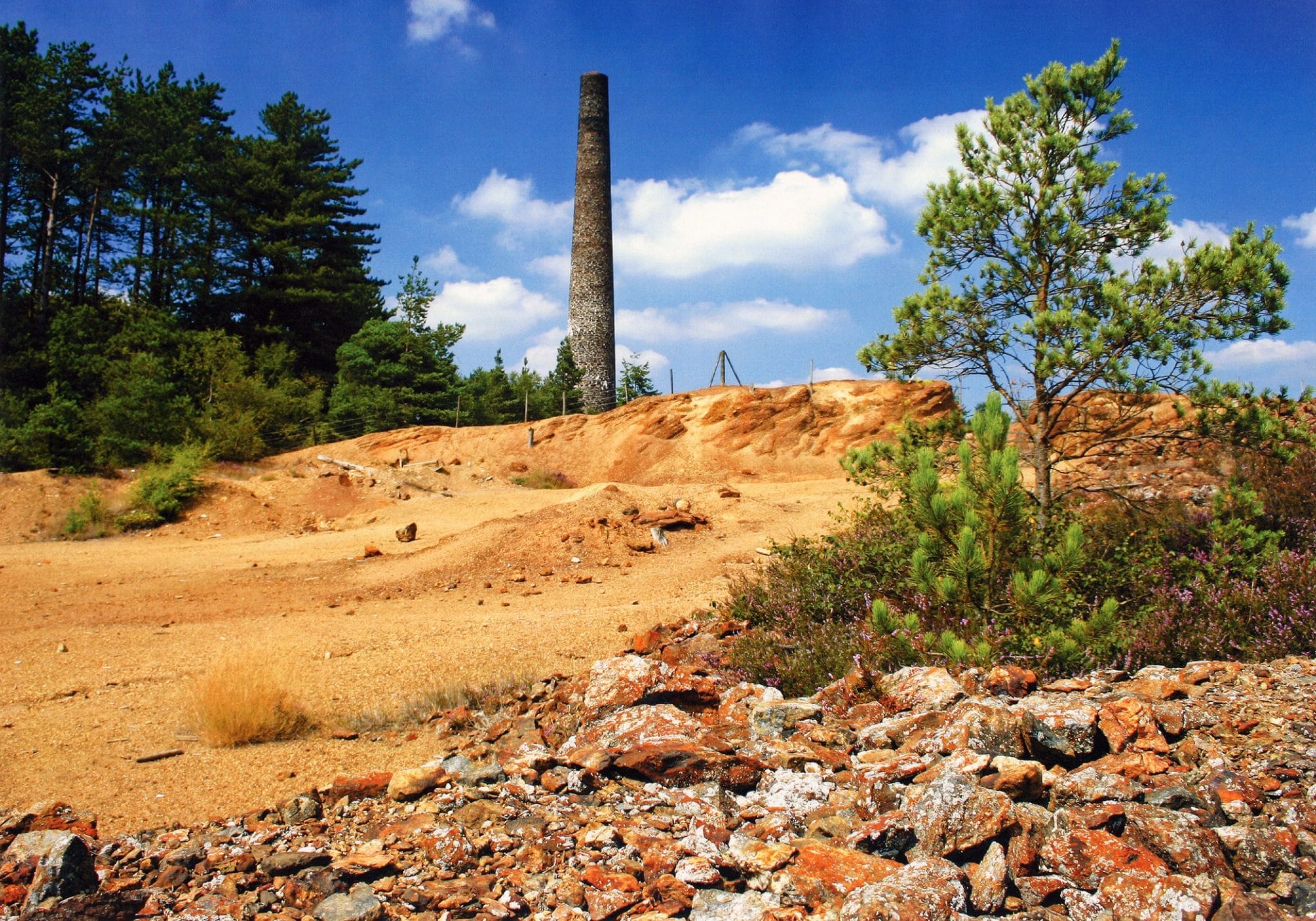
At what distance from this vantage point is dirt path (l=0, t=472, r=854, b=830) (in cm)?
471

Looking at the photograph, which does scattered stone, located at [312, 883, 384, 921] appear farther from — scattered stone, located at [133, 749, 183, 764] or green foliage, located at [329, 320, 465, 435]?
green foliage, located at [329, 320, 465, 435]

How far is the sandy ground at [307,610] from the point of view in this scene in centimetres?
474

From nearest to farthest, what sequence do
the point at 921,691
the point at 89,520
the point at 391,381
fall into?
the point at 921,691 < the point at 89,520 < the point at 391,381

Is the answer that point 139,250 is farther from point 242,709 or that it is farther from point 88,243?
point 242,709

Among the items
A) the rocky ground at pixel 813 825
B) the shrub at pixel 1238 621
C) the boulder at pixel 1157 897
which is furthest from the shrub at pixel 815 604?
the boulder at pixel 1157 897

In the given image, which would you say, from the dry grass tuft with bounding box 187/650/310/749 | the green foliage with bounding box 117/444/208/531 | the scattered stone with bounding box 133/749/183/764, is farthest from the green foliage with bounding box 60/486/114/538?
the scattered stone with bounding box 133/749/183/764

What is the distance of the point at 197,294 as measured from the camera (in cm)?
3144

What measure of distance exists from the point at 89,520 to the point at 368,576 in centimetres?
843

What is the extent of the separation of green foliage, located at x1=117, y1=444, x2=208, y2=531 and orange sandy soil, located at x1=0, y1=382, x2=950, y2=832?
1.61ft

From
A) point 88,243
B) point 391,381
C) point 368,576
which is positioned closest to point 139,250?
point 88,243

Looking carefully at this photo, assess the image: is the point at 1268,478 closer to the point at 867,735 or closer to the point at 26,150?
the point at 867,735

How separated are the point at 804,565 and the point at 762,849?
3.93 meters

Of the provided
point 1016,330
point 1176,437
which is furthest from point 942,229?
point 1176,437

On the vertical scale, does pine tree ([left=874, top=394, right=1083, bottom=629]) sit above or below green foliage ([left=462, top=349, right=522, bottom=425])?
Answer: below
